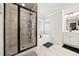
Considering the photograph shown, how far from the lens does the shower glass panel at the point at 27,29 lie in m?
2.54

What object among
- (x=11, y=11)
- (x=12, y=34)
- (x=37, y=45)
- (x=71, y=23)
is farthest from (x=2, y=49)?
(x=71, y=23)

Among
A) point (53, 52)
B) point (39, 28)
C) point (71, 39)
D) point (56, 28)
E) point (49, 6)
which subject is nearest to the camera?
point (49, 6)

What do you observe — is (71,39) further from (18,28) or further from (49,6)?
(18,28)

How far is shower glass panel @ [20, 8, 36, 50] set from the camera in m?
2.54

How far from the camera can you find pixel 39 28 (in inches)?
105

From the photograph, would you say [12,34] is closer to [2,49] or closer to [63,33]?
[2,49]

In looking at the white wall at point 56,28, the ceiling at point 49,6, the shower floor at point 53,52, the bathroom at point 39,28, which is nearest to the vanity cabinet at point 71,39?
the bathroom at point 39,28

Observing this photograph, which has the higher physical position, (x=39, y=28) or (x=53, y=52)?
(x=39, y=28)

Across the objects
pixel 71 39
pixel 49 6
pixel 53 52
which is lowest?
pixel 53 52

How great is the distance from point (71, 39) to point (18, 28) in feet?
8.21

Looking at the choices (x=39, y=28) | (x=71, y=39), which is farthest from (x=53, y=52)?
(x=71, y=39)

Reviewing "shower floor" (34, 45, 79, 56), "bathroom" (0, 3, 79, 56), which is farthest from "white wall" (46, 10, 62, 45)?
"shower floor" (34, 45, 79, 56)

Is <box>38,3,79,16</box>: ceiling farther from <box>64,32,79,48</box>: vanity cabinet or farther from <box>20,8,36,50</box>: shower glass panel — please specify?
<box>64,32,79,48</box>: vanity cabinet

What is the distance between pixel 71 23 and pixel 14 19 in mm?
2839
